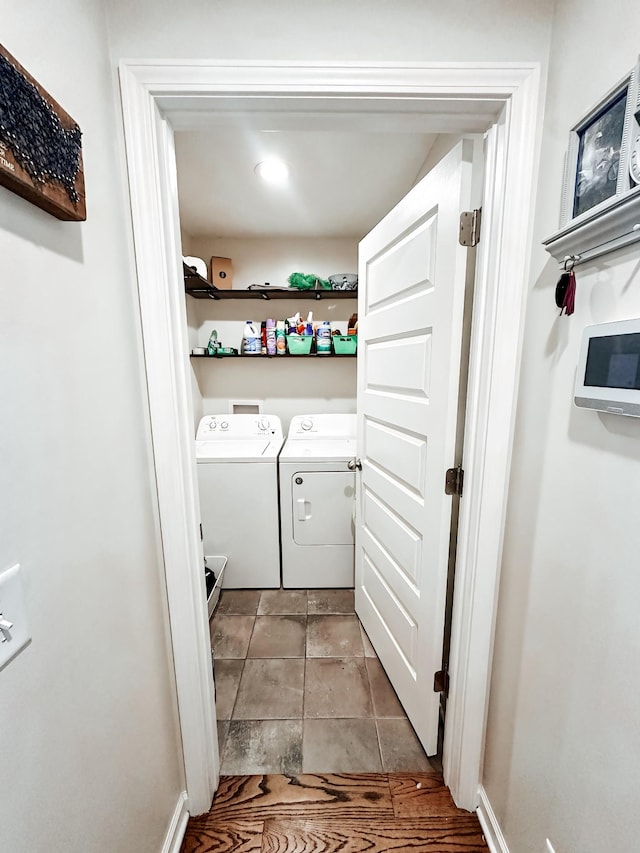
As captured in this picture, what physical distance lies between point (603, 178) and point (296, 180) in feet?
5.11

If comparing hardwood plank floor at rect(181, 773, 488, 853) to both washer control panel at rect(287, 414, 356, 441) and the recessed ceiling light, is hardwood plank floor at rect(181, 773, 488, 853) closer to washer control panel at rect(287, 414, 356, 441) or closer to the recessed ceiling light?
washer control panel at rect(287, 414, 356, 441)

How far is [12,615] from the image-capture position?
489mm

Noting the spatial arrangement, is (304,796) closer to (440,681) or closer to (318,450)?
(440,681)

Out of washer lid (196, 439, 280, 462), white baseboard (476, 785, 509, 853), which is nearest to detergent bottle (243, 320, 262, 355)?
washer lid (196, 439, 280, 462)

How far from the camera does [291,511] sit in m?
2.11

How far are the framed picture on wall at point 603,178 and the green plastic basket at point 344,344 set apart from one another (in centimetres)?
172

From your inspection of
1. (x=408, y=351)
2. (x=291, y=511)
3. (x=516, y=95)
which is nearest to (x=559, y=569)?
(x=408, y=351)

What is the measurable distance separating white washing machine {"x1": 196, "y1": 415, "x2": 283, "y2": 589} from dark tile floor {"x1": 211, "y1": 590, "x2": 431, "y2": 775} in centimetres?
18

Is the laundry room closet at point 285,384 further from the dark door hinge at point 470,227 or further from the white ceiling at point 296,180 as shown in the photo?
the dark door hinge at point 470,227

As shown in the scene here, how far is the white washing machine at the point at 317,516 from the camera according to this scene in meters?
2.07

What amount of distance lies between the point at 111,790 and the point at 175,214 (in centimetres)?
138

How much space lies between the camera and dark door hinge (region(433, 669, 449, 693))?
116cm

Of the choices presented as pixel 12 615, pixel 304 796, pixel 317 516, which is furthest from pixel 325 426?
pixel 12 615

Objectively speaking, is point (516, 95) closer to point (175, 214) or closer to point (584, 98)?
point (584, 98)
